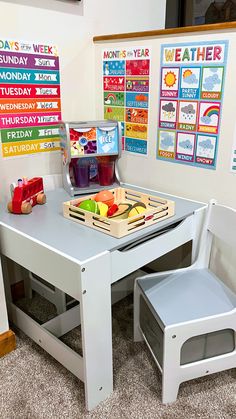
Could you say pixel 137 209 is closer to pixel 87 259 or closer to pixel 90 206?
pixel 90 206

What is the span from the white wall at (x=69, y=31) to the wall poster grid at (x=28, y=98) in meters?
0.04

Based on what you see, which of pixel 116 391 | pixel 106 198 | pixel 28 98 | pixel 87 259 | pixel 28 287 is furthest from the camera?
pixel 28 287

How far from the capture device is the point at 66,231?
1259 mm

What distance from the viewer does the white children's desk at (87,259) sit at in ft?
3.63

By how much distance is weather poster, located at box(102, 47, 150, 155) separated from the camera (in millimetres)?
1670

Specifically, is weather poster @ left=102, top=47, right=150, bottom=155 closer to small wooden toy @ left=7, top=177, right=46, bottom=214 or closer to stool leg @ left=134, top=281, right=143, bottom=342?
small wooden toy @ left=7, top=177, right=46, bottom=214

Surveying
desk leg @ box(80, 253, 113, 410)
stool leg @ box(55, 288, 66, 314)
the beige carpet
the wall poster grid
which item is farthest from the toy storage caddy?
the beige carpet

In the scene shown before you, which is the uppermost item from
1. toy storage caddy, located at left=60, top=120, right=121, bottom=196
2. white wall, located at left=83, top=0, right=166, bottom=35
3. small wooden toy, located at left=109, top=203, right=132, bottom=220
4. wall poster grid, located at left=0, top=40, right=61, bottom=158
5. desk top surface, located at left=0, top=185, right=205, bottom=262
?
white wall, located at left=83, top=0, right=166, bottom=35

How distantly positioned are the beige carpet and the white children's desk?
2.7 inches

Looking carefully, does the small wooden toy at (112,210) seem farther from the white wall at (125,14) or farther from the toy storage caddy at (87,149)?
the white wall at (125,14)

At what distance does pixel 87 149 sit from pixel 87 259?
69cm

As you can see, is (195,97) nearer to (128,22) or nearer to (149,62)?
(149,62)

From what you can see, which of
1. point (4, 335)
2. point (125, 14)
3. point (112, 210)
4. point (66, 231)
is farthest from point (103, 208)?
point (125, 14)

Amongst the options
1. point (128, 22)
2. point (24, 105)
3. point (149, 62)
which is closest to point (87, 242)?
point (24, 105)
